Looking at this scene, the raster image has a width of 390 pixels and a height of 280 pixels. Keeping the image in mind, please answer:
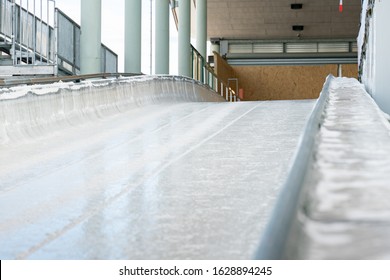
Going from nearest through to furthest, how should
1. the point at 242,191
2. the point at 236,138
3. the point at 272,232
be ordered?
the point at 272,232 → the point at 242,191 → the point at 236,138

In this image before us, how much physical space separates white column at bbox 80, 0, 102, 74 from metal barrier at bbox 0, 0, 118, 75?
30cm

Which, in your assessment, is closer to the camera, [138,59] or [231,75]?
[138,59]

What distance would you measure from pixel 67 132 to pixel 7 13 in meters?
5.00

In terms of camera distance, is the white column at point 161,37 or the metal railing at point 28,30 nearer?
the metal railing at point 28,30

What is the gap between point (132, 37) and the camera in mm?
17719

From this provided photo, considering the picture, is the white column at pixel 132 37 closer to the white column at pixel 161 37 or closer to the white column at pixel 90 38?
the white column at pixel 161 37

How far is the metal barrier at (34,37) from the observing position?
41.9 ft

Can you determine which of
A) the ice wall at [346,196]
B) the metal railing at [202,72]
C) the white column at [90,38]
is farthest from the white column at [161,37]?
the ice wall at [346,196]

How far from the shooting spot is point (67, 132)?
28.2 feet

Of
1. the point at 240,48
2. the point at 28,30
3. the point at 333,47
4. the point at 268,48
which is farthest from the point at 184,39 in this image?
the point at 333,47

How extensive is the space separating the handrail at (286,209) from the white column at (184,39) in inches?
730

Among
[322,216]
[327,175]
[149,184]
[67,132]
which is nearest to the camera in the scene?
[322,216]

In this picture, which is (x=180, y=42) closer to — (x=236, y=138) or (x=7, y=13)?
(x=7, y=13)

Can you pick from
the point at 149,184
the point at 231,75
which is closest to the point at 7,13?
the point at 149,184
